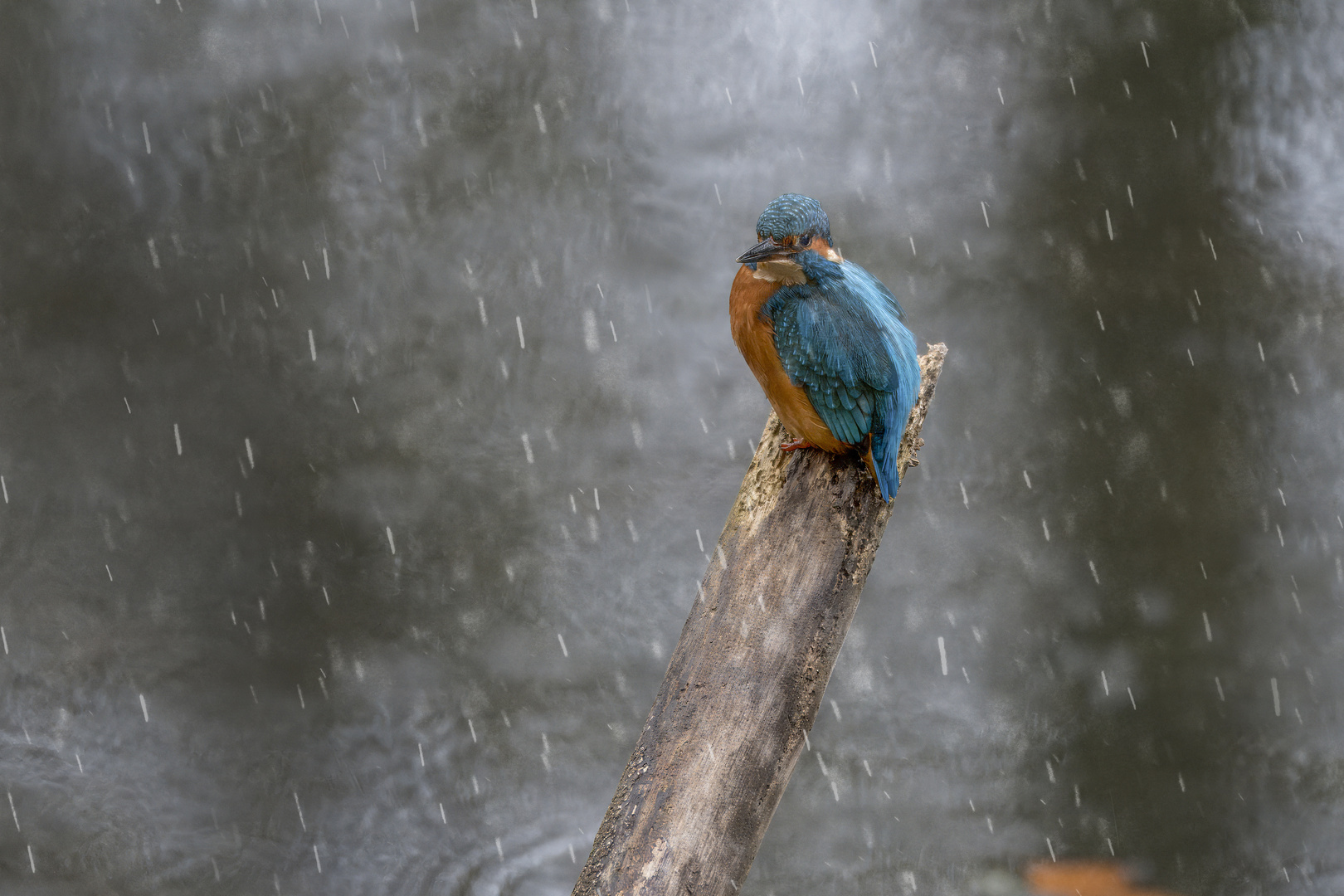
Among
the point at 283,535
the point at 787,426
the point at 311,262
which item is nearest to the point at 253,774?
the point at 283,535

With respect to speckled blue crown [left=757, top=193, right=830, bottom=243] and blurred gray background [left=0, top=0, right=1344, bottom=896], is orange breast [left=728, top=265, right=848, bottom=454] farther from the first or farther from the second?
blurred gray background [left=0, top=0, right=1344, bottom=896]

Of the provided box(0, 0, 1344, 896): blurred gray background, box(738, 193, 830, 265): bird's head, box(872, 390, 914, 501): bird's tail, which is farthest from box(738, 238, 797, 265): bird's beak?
box(0, 0, 1344, 896): blurred gray background

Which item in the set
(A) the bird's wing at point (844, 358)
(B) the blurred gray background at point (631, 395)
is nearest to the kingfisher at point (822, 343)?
(A) the bird's wing at point (844, 358)

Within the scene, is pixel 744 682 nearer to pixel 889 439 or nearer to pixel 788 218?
pixel 889 439

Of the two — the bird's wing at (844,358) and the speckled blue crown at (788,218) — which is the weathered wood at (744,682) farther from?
the speckled blue crown at (788,218)

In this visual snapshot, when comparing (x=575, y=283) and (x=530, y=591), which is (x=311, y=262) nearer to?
(x=575, y=283)

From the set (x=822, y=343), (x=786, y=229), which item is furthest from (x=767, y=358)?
(x=786, y=229)
